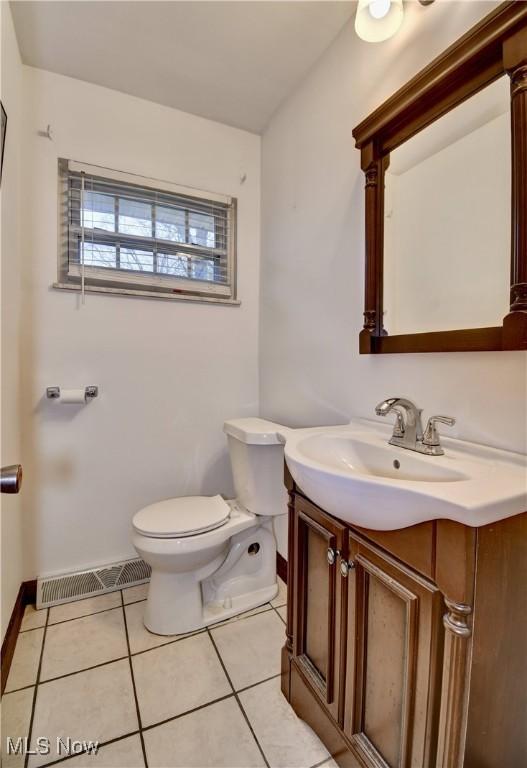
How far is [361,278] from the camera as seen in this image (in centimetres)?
131

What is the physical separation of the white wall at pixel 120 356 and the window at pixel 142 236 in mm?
60

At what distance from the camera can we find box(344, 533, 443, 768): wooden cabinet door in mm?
670

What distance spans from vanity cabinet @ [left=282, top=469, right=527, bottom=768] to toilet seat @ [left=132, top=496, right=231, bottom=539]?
→ 0.60 m

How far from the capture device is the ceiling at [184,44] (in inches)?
51.8

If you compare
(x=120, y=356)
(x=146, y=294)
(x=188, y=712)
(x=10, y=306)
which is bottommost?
(x=188, y=712)

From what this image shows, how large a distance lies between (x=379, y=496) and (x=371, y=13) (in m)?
1.44

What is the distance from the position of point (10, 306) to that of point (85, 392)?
0.46 m

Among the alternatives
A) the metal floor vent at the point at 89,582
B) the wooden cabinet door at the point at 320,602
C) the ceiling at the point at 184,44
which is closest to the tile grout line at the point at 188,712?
the wooden cabinet door at the point at 320,602

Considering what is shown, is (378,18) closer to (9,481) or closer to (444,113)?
(444,113)

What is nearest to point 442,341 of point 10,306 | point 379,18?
point 379,18

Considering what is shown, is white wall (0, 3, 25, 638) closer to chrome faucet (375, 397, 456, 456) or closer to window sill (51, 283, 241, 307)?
window sill (51, 283, 241, 307)

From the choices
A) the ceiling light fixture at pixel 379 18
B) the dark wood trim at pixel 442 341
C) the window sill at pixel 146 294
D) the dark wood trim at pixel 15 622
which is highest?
the ceiling light fixture at pixel 379 18

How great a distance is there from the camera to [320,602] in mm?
1013

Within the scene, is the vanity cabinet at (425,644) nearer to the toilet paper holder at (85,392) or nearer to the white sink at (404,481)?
the white sink at (404,481)
